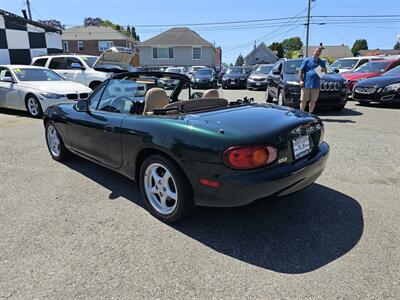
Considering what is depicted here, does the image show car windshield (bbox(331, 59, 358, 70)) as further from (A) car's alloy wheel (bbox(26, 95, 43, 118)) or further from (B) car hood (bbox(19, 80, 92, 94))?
(A) car's alloy wheel (bbox(26, 95, 43, 118))

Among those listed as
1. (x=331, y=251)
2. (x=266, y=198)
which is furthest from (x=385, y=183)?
(x=266, y=198)

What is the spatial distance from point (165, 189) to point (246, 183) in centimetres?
88

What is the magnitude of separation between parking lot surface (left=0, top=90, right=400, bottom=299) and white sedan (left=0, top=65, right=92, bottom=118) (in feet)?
14.8

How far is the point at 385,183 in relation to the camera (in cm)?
387

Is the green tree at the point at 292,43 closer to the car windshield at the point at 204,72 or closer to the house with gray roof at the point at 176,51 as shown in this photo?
the house with gray roof at the point at 176,51

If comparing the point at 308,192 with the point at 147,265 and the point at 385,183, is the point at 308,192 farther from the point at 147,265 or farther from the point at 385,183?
the point at 147,265

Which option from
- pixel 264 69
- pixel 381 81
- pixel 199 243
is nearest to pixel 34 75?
pixel 199 243

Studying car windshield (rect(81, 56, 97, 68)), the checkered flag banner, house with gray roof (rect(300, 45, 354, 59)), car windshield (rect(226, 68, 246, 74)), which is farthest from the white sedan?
house with gray roof (rect(300, 45, 354, 59))

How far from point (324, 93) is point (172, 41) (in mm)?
32990

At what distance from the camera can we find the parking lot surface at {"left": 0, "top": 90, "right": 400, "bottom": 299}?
2.17m

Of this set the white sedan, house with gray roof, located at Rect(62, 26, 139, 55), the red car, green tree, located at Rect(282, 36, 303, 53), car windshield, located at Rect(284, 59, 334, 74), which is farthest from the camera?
green tree, located at Rect(282, 36, 303, 53)

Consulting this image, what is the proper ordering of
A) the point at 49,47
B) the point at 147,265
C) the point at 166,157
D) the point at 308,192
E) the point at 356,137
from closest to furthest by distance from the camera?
the point at 147,265
the point at 166,157
the point at 308,192
the point at 356,137
the point at 49,47

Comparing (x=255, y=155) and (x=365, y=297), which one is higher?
(x=255, y=155)

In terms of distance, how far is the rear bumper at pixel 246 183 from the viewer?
2439 mm
